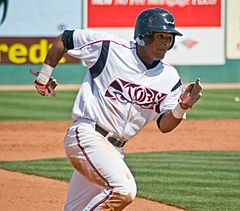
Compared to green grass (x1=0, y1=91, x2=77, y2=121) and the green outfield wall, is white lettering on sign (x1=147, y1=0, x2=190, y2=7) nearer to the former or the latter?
the green outfield wall

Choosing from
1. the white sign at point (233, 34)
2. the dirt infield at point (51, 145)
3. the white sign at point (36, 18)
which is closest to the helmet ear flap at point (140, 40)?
the dirt infield at point (51, 145)

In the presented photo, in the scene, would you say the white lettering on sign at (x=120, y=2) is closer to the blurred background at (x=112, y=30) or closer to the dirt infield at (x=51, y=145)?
the blurred background at (x=112, y=30)

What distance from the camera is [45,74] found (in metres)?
6.58

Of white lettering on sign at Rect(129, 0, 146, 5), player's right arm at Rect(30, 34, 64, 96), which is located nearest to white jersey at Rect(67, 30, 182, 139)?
player's right arm at Rect(30, 34, 64, 96)

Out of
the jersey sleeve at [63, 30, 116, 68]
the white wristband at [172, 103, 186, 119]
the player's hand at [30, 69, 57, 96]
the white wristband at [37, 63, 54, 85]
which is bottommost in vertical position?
the white wristband at [172, 103, 186, 119]

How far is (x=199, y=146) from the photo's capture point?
13.3 m

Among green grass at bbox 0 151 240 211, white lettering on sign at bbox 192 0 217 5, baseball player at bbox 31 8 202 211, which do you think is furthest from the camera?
white lettering on sign at bbox 192 0 217 5

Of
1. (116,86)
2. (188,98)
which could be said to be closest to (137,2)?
(116,86)

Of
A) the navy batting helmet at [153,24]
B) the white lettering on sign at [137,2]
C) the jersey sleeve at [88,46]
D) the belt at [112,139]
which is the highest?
the navy batting helmet at [153,24]

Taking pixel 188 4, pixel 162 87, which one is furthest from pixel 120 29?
pixel 162 87

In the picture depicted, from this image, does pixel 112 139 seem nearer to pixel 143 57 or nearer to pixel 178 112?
pixel 178 112

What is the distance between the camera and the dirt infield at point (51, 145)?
8.73 m

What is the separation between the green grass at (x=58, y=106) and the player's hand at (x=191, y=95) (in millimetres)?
10251

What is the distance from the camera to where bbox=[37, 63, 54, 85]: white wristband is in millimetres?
6555
